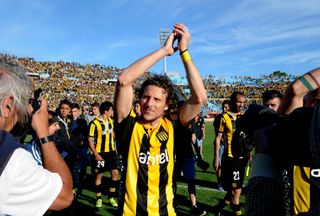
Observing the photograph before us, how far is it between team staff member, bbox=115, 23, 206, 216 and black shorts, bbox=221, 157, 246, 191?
3.77 m

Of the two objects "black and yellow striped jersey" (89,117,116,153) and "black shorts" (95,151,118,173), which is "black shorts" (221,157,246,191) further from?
"black and yellow striped jersey" (89,117,116,153)

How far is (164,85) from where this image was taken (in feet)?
10.2

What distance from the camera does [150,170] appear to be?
2.91 metres

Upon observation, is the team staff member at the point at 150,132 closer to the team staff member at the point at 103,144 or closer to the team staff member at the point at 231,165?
the team staff member at the point at 231,165

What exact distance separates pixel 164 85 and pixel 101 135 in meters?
5.65

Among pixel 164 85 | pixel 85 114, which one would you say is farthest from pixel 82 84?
pixel 164 85

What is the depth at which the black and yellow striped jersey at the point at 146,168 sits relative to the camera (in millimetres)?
2818

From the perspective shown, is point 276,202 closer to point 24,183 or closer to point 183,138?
point 24,183

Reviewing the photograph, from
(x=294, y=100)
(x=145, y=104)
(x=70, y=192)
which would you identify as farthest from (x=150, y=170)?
(x=294, y=100)

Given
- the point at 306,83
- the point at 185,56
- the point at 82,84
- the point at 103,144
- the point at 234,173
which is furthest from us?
the point at 82,84

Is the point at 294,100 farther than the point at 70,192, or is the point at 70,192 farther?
the point at 70,192

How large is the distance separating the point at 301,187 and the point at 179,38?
5.24 ft

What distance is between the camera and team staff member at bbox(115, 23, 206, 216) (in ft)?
9.21

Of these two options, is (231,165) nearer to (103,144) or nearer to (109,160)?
(109,160)
